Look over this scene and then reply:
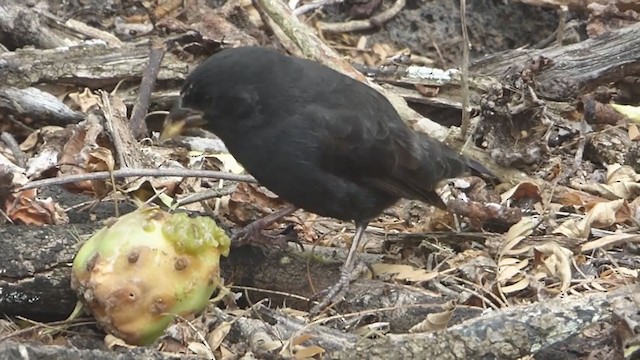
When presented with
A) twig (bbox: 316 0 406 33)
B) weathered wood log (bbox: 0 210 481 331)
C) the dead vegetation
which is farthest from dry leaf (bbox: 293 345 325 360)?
twig (bbox: 316 0 406 33)

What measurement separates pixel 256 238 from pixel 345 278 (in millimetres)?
378

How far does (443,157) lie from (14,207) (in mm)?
1822

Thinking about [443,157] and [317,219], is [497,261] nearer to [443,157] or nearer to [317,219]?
[443,157]

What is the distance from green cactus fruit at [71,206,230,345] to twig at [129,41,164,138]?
1.81 m

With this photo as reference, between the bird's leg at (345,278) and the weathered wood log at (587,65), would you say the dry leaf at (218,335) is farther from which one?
the weathered wood log at (587,65)

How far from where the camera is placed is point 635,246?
4250 millimetres

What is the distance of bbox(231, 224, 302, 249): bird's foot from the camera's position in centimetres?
393

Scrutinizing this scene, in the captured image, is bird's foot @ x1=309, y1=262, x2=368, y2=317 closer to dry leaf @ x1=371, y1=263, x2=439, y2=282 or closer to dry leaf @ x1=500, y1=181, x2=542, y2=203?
dry leaf @ x1=371, y1=263, x2=439, y2=282

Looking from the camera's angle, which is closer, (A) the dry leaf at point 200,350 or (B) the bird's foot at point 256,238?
(A) the dry leaf at point 200,350

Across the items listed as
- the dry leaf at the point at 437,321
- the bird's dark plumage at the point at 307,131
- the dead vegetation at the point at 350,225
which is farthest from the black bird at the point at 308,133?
the dry leaf at the point at 437,321

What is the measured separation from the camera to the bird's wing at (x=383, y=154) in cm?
396

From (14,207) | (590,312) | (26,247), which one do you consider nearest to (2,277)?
(26,247)

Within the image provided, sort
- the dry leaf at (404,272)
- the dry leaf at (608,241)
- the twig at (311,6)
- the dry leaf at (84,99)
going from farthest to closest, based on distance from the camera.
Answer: the twig at (311,6), the dry leaf at (84,99), the dry leaf at (608,241), the dry leaf at (404,272)

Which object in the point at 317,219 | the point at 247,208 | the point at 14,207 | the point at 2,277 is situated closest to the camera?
the point at 2,277
